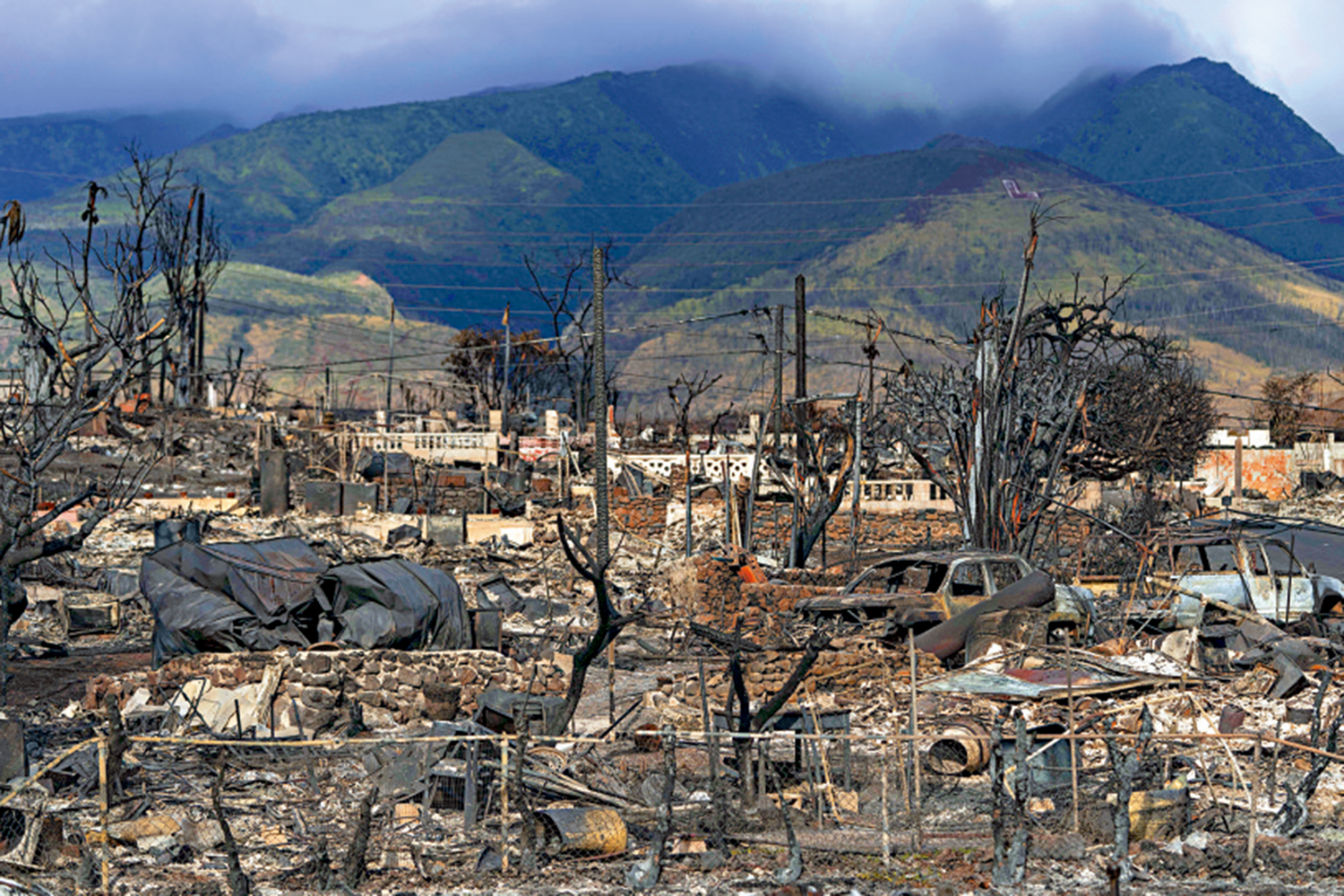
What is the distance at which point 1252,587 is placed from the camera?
59.9ft

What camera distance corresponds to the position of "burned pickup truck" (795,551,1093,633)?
16.9 meters

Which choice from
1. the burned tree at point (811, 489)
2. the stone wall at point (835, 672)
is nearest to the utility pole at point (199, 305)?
the burned tree at point (811, 489)

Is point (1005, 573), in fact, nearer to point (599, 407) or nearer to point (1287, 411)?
point (599, 407)

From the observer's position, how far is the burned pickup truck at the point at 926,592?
16922 mm

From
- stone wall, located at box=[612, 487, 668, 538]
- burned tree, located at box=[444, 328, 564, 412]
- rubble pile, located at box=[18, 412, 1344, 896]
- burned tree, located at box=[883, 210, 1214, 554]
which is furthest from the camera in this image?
burned tree, located at box=[444, 328, 564, 412]

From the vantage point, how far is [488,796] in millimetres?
10570

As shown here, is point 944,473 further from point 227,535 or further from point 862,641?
point 227,535

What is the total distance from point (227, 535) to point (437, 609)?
588 inches

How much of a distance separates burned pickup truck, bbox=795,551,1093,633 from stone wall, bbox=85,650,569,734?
4219mm

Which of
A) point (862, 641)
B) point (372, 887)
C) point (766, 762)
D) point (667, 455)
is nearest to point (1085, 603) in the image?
point (862, 641)

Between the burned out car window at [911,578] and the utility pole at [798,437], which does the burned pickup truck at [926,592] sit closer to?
the burned out car window at [911,578]

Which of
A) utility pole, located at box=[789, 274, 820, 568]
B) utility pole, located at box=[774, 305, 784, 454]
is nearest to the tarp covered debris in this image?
utility pole, located at box=[789, 274, 820, 568]

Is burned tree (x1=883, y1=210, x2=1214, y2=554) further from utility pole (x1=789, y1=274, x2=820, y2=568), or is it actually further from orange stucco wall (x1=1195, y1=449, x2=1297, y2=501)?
orange stucco wall (x1=1195, y1=449, x2=1297, y2=501)

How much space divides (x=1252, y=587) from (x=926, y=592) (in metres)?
4.23
